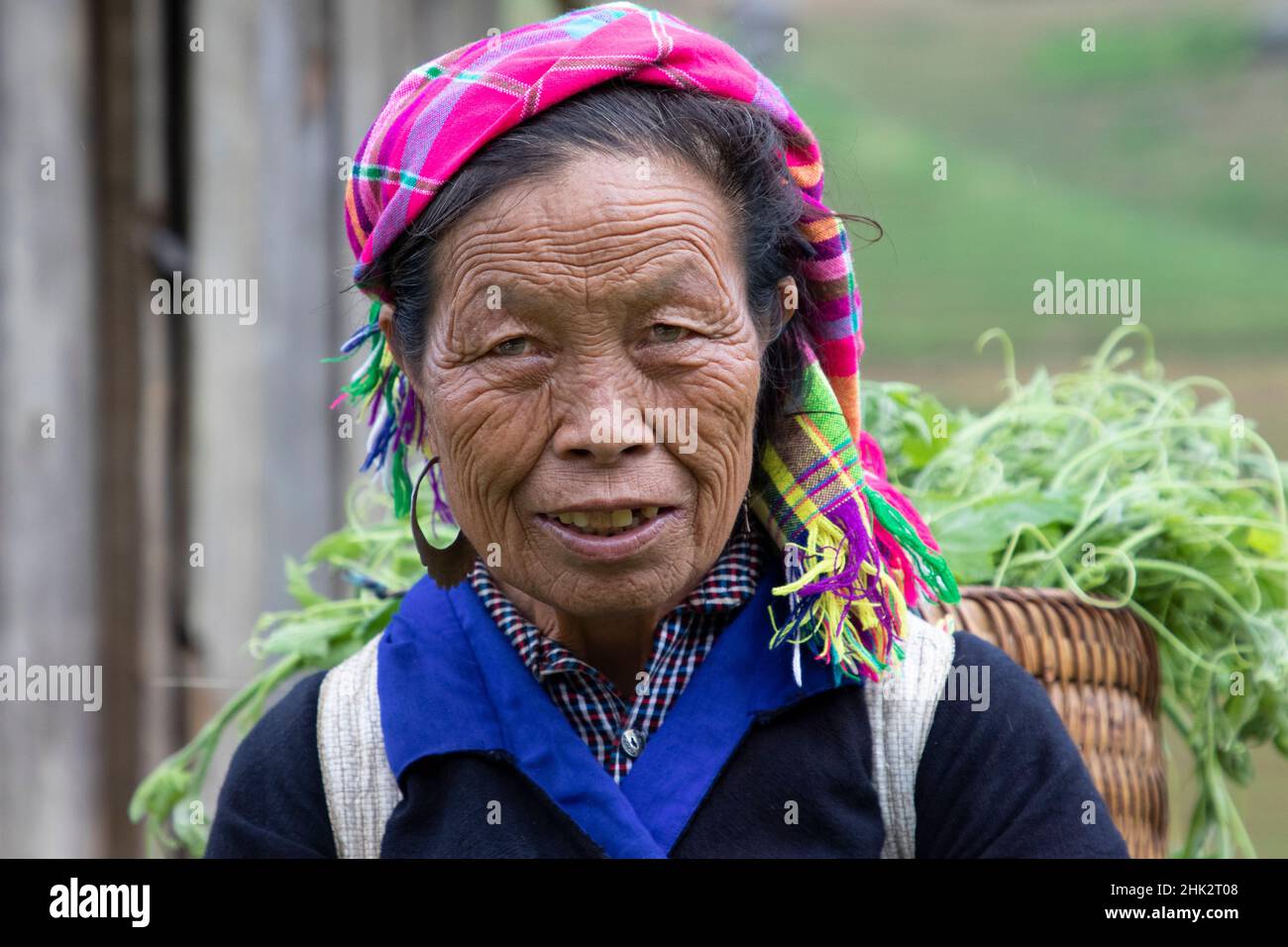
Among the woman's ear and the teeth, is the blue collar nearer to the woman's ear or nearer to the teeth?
the teeth

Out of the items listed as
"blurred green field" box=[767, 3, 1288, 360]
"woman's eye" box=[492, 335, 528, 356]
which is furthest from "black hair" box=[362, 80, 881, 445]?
"blurred green field" box=[767, 3, 1288, 360]

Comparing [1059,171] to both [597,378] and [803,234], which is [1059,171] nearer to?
[803,234]

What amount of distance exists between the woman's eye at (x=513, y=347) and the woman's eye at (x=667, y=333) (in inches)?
6.1

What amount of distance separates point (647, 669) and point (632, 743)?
0.10 metres

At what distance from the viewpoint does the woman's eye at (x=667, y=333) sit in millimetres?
1662

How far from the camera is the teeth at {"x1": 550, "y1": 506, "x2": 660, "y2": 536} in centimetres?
169

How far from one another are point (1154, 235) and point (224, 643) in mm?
10320

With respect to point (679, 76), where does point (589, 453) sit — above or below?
below

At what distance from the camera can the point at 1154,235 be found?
12.3m

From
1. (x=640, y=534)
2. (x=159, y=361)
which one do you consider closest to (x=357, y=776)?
(x=640, y=534)

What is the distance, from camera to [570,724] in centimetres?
181

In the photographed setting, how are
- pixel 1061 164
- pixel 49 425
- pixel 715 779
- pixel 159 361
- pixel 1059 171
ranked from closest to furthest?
1. pixel 715 779
2. pixel 49 425
3. pixel 159 361
4. pixel 1059 171
5. pixel 1061 164
